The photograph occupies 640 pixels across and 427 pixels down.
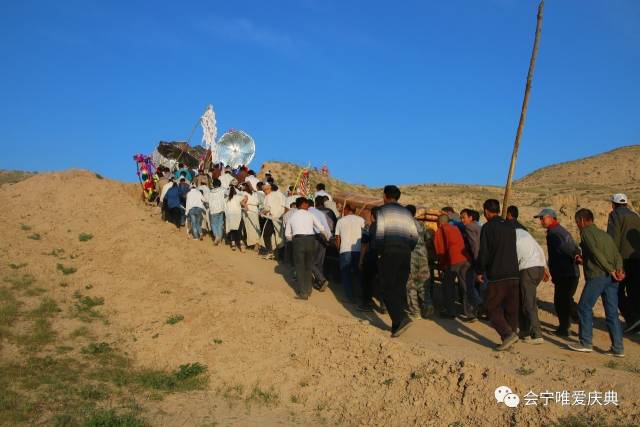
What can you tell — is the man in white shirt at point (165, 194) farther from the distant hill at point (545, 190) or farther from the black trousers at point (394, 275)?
the distant hill at point (545, 190)

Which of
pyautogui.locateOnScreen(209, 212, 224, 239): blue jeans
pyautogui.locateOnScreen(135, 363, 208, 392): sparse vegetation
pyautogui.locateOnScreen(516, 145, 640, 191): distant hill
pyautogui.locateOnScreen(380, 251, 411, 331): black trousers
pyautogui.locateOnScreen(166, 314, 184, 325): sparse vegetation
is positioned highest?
pyautogui.locateOnScreen(516, 145, 640, 191): distant hill

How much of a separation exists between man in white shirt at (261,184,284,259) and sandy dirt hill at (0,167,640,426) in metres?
0.76

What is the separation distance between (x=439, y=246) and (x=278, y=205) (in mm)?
5335

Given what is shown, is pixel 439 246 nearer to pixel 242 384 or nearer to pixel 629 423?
pixel 242 384

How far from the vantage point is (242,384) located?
25.1ft

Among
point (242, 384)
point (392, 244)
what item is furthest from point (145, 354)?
point (392, 244)

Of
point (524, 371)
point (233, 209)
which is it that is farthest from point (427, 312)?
point (233, 209)

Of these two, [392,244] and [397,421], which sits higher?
[392,244]

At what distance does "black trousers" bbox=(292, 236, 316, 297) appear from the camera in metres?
11.0

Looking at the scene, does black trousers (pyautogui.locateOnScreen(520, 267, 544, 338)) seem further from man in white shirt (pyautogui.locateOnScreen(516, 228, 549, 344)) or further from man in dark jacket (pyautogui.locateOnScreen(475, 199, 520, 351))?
man in dark jacket (pyautogui.locateOnScreen(475, 199, 520, 351))

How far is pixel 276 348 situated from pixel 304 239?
3.02 metres

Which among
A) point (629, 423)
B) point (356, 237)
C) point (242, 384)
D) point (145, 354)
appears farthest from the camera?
point (356, 237)

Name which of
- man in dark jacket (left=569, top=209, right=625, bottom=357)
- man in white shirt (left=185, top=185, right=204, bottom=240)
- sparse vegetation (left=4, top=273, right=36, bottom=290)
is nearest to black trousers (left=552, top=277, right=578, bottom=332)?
man in dark jacket (left=569, top=209, right=625, bottom=357)

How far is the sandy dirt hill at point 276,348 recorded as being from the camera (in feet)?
20.4
